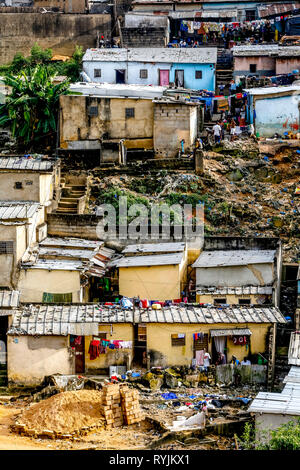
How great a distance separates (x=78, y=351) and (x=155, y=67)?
19.7 metres

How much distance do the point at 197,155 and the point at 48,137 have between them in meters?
6.48

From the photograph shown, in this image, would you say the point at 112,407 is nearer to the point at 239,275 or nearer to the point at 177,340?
the point at 177,340

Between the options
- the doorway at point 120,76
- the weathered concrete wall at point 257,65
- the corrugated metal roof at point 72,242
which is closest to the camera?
the corrugated metal roof at point 72,242

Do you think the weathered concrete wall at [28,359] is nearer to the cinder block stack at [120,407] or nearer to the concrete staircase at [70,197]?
the cinder block stack at [120,407]

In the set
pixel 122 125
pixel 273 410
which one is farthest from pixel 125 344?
pixel 122 125

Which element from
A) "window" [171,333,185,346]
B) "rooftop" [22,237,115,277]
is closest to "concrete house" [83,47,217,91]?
"rooftop" [22,237,115,277]

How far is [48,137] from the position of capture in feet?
127

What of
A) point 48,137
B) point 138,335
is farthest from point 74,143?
point 138,335

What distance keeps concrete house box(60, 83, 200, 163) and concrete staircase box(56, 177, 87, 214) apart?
1.92 metres

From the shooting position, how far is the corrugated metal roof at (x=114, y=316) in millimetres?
27062

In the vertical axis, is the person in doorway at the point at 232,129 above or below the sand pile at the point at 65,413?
above

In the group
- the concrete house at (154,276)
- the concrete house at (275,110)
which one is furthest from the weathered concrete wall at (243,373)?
the concrete house at (275,110)

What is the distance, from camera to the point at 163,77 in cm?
4366

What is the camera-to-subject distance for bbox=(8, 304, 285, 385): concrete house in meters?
26.9
